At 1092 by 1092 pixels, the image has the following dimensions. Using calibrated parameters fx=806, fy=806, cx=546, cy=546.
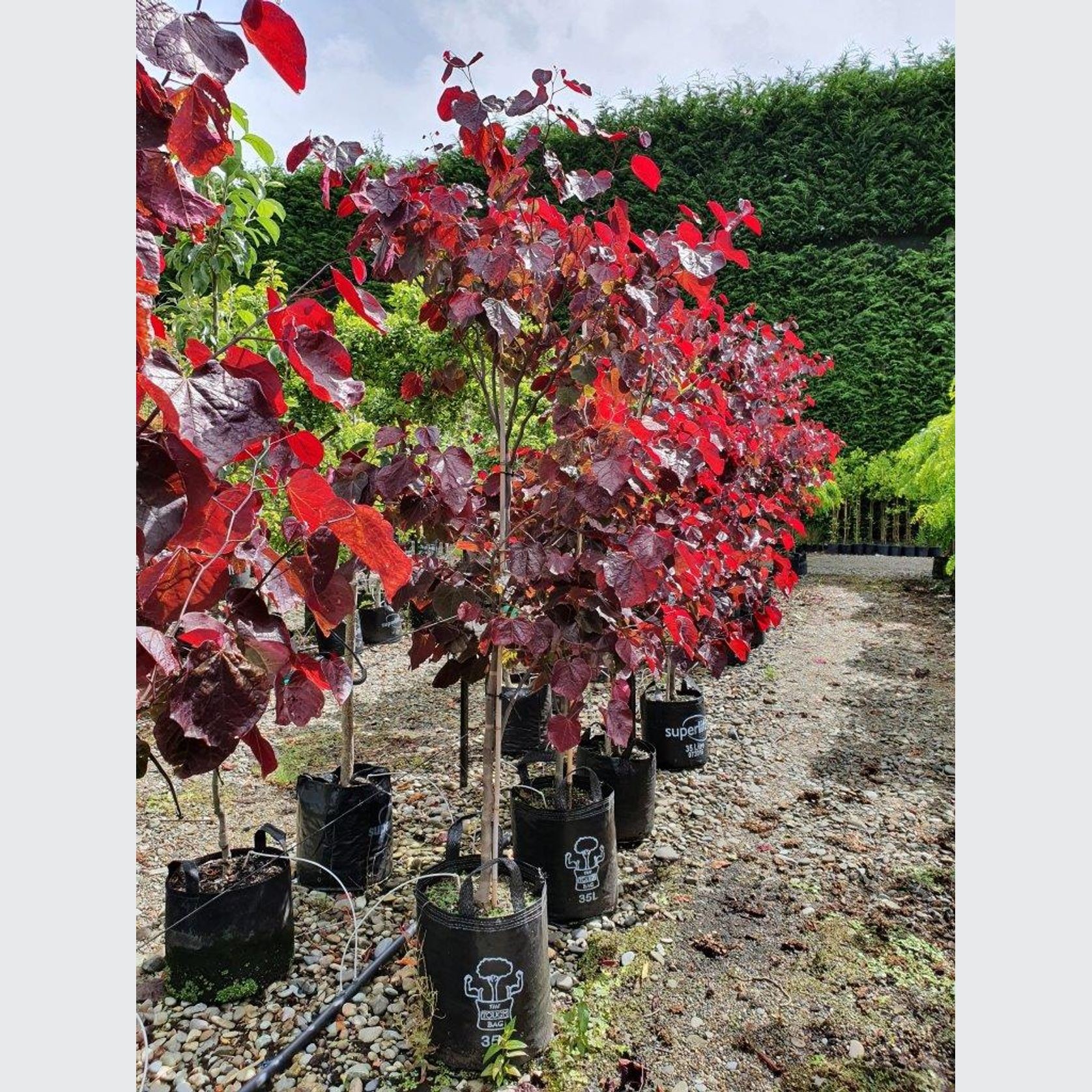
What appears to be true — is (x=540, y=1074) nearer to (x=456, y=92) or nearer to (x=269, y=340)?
(x=269, y=340)

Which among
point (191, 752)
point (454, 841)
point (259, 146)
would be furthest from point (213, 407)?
point (454, 841)

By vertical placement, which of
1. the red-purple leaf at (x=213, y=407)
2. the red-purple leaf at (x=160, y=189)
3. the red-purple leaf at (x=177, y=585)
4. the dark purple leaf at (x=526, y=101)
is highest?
the dark purple leaf at (x=526, y=101)

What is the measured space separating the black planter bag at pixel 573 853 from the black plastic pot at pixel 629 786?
15.9 inches

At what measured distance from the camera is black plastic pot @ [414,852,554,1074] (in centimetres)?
181

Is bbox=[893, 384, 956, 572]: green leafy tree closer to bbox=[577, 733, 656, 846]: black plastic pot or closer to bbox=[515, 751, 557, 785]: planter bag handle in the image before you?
bbox=[577, 733, 656, 846]: black plastic pot

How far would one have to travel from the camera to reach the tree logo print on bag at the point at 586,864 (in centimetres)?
238

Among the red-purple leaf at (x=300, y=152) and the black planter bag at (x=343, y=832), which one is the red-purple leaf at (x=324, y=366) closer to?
the red-purple leaf at (x=300, y=152)

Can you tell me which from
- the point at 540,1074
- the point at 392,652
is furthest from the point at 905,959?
the point at 392,652

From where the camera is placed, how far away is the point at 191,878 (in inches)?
80.7

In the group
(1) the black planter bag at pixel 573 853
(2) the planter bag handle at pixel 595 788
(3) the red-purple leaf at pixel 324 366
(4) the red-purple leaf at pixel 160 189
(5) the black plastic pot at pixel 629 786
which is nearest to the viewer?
(4) the red-purple leaf at pixel 160 189

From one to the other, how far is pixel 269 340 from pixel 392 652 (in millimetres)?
5364

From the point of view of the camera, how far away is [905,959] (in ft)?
7.44

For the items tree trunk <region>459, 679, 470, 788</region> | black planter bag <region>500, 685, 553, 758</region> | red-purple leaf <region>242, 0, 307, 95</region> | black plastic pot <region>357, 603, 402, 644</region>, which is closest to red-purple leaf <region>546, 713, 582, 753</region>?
tree trunk <region>459, 679, 470, 788</region>

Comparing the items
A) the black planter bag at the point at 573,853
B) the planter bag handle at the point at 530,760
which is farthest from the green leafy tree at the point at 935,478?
the black planter bag at the point at 573,853
